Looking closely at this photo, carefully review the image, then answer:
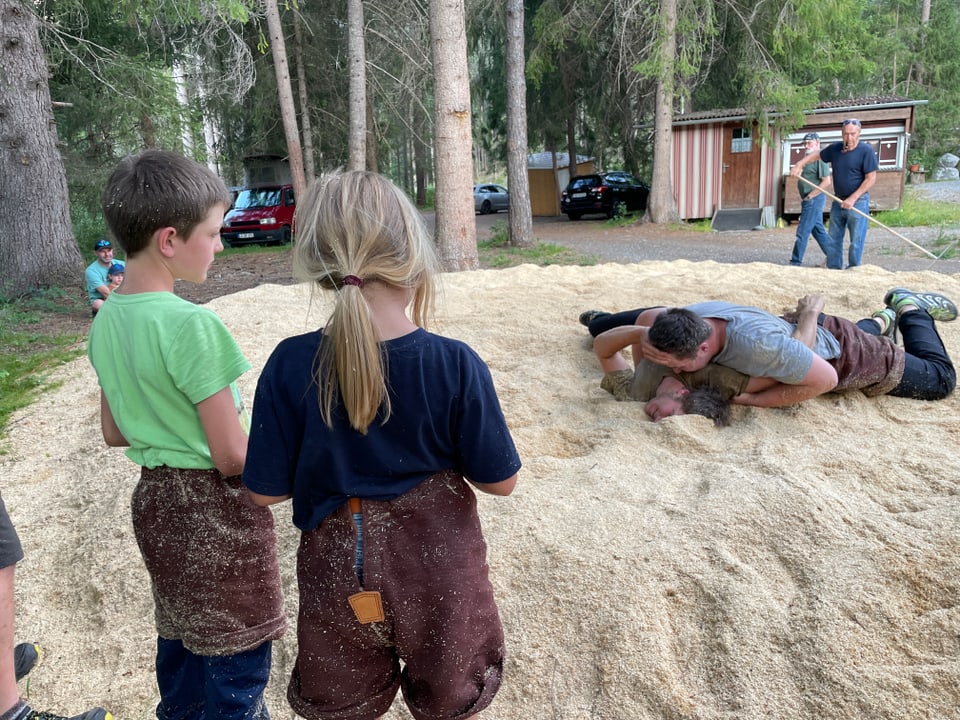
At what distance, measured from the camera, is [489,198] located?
28.0m

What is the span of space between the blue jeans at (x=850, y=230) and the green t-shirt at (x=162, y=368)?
8.10 m

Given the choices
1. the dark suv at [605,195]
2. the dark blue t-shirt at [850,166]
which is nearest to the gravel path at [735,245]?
the dark suv at [605,195]

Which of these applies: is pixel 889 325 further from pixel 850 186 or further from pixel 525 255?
pixel 525 255

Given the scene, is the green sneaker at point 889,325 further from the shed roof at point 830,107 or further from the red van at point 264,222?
the red van at point 264,222

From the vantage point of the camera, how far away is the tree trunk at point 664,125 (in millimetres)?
14070

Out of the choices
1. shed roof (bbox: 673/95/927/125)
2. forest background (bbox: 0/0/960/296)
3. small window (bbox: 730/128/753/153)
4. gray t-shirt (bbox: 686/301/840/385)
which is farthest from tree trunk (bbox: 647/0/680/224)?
gray t-shirt (bbox: 686/301/840/385)

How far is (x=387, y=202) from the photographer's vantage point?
1.40 meters

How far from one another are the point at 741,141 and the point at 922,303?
15014 mm

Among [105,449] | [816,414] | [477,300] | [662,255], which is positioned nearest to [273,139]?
[662,255]

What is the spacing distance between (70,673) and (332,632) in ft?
4.70

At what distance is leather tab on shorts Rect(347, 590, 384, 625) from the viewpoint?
143 centimetres

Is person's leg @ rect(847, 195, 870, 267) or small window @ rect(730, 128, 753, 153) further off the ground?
small window @ rect(730, 128, 753, 153)

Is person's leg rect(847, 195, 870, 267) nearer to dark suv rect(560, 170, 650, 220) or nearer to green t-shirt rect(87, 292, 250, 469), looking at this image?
green t-shirt rect(87, 292, 250, 469)

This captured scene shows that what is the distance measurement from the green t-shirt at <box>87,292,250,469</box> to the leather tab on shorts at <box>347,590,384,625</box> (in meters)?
0.52
